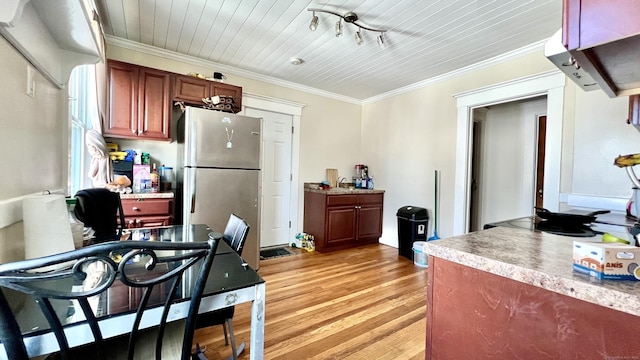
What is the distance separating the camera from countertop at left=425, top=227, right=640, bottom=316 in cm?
58

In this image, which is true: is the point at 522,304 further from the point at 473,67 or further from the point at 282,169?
the point at 282,169

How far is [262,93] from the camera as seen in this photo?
372cm

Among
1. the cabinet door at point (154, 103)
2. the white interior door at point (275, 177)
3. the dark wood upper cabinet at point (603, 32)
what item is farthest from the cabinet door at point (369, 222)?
the dark wood upper cabinet at point (603, 32)

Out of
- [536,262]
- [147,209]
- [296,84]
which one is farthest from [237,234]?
[296,84]

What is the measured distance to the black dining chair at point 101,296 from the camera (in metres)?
0.58

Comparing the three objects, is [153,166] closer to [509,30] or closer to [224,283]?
[224,283]

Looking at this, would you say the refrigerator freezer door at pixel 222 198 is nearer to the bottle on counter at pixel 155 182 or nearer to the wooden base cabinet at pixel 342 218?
the bottle on counter at pixel 155 182

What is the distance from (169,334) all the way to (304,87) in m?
3.63

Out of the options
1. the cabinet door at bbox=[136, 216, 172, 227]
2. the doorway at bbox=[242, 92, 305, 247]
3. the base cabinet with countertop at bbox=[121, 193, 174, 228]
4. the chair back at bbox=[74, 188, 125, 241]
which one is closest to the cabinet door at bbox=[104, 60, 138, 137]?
the base cabinet with countertop at bbox=[121, 193, 174, 228]

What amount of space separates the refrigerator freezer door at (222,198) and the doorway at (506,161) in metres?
3.00

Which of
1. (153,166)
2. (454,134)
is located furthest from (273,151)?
(454,134)

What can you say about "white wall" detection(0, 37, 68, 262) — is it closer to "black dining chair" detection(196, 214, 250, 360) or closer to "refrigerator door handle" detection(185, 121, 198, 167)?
"black dining chair" detection(196, 214, 250, 360)

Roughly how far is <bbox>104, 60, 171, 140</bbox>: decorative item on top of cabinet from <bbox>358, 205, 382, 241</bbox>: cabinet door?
2.75m

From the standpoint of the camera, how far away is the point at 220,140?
8.89ft
